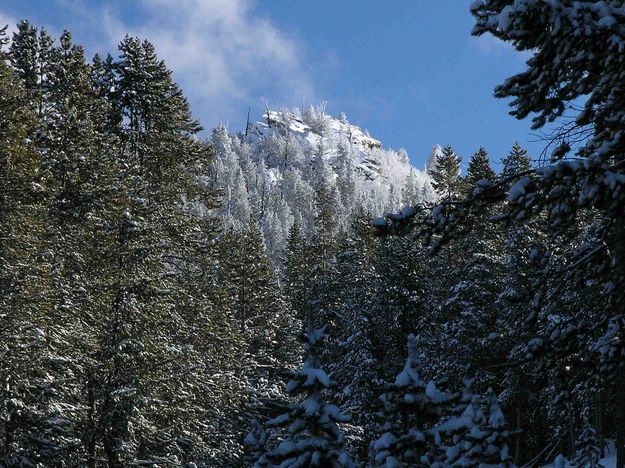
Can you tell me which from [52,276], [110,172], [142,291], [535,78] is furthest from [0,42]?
[535,78]

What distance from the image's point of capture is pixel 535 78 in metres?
7.09

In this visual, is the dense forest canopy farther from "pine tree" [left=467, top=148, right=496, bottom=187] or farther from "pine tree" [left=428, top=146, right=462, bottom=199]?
"pine tree" [left=428, top=146, right=462, bottom=199]

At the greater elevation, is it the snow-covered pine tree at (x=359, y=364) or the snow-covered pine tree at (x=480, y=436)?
the snow-covered pine tree at (x=359, y=364)

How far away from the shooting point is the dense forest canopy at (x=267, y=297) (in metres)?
6.34

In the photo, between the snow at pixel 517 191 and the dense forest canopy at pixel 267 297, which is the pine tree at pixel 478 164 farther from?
the snow at pixel 517 191

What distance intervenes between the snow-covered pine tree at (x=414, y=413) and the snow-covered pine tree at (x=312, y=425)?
419 millimetres

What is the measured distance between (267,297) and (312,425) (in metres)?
34.0

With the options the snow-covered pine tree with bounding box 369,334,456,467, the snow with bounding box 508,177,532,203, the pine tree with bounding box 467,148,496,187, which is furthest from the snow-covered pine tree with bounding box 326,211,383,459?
the snow with bounding box 508,177,532,203

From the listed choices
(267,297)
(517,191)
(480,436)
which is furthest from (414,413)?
(267,297)

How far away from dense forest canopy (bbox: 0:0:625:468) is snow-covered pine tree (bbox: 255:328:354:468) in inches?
0.9

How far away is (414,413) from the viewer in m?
6.57

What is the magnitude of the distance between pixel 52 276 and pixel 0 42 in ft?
23.3

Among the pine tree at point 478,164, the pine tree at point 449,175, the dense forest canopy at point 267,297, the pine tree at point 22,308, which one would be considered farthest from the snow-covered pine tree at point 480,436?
the pine tree at point 449,175

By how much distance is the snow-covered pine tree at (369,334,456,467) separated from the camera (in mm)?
6293
